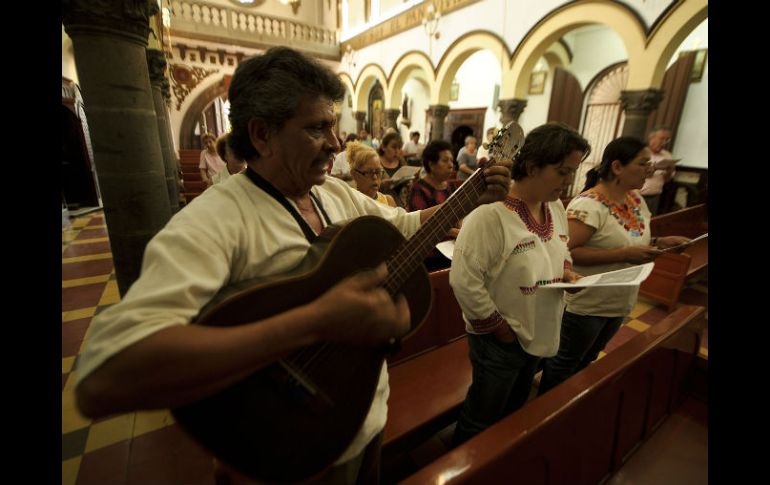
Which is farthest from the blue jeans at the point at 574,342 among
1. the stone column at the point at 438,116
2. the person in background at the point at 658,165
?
the stone column at the point at 438,116

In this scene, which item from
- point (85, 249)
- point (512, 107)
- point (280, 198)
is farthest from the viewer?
point (512, 107)

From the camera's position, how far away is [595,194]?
2.07m

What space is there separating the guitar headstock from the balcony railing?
14896 millimetres

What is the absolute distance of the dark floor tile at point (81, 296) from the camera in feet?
12.0

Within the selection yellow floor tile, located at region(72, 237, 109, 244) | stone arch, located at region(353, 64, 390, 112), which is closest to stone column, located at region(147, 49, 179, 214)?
yellow floor tile, located at region(72, 237, 109, 244)

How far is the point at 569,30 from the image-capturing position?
6.61 meters

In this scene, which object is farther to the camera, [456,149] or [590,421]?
[456,149]

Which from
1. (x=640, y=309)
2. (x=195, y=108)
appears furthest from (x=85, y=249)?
(x=195, y=108)

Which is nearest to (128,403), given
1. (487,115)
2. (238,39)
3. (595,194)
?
(595,194)

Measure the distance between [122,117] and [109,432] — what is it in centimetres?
203

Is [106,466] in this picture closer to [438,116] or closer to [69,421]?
[69,421]

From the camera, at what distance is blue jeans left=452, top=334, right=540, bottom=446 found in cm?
158

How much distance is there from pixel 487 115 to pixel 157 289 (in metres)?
11.4

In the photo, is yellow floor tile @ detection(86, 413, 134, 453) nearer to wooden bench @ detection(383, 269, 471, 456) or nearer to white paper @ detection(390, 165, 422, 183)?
wooden bench @ detection(383, 269, 471, 456)
